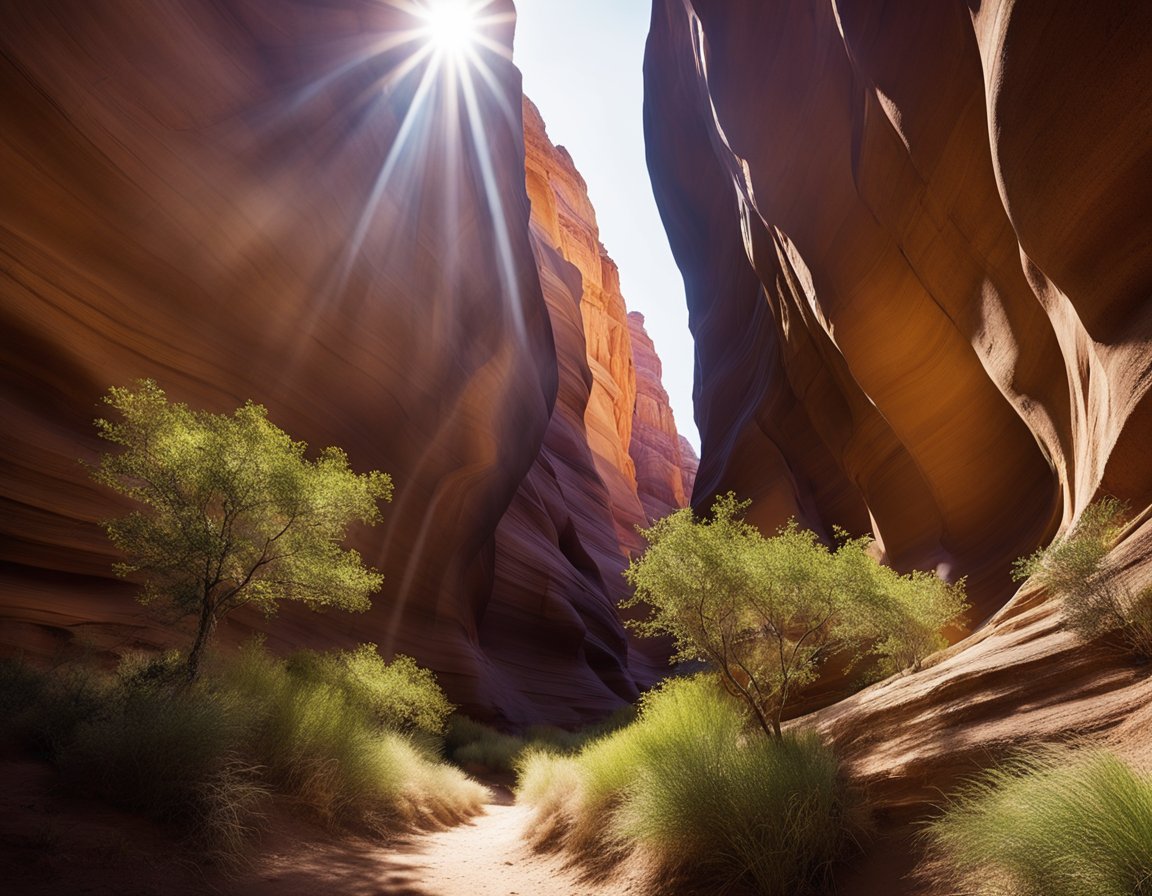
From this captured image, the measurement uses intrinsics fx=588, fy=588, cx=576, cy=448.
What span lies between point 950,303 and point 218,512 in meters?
17.1

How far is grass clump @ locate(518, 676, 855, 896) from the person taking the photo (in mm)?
5105

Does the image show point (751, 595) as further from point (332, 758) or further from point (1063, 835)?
point (332, 758)

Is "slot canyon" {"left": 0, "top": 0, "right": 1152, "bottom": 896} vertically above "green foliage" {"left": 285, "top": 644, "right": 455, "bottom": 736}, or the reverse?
"slot canyon" {"left": 0, "top": 0, "right": 1152, "bottom": 896}

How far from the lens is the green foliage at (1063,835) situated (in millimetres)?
2990

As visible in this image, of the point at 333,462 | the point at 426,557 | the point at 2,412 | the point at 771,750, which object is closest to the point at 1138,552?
the point at 771,750

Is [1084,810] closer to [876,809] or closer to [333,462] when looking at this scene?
[876,809]

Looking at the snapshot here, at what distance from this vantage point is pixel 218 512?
9.62 m

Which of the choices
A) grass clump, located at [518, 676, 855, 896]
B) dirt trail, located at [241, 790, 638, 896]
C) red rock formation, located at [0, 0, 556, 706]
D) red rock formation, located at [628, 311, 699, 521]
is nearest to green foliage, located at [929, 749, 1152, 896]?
grass clump, located at [518, 676, 855, 896]

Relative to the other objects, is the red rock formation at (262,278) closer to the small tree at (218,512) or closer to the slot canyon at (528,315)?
the slot canyon at (528,315)

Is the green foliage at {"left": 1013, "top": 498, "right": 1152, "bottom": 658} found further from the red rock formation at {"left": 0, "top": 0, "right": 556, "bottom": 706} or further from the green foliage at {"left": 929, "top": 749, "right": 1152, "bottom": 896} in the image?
the red rock formation at {"left": 0, "top": 0, "right": 556, "bottom": 706}

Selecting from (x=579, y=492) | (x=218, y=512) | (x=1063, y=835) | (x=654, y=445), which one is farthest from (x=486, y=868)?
(x=654, y=445)

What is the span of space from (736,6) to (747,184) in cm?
692

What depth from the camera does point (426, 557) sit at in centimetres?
2019

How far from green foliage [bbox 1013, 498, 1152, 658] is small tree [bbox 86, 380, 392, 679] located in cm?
993
